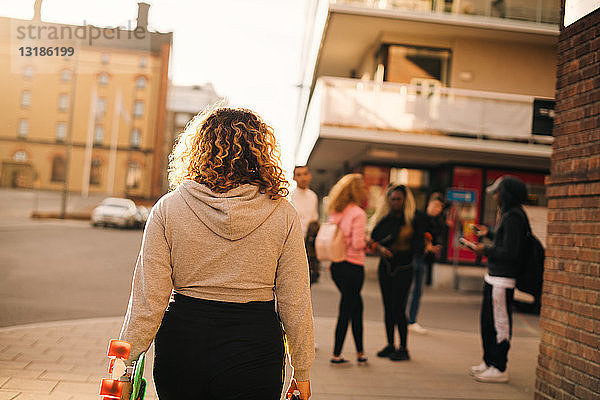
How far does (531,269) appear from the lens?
227 inches

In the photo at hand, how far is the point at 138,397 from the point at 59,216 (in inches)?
417

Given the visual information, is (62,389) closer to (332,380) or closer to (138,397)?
(332,380)

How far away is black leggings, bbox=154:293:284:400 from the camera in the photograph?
2285mm

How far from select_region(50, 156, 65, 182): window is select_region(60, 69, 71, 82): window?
132 cm

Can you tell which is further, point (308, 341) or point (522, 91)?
point (522, 91)

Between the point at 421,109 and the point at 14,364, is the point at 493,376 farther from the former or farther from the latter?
the point at 421,109

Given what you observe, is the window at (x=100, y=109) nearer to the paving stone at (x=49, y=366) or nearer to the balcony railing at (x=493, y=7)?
the balcony railing at (x=493, y=7)

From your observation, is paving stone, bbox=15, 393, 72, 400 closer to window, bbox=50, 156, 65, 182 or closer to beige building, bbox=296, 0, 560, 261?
window, bbox=50, 156, 65, 182

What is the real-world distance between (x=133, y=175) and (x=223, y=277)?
12.2m

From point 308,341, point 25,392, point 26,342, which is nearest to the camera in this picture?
point 308,341

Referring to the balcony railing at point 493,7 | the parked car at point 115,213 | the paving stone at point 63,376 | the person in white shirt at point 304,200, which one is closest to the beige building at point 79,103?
the parked car at point 115,213

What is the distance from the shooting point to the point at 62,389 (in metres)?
4.81

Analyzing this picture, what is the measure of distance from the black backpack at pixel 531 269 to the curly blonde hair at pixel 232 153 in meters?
3.94

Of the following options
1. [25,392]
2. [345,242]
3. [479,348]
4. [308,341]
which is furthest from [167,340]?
[479,348]
